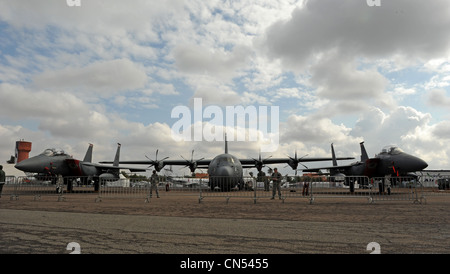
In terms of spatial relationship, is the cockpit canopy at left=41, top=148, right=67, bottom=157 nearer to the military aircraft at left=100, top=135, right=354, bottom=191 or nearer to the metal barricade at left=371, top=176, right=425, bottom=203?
the military aircraft at left=100, top=135, right=354, bottom=191

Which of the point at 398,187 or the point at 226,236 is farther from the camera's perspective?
the point at 398,187

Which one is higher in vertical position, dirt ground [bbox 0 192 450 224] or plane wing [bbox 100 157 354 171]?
plane wing [bbox 100 157 354 171]

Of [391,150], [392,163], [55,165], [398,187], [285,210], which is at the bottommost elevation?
[285,210]

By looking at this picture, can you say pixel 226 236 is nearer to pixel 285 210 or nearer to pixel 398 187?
pixel 285 210

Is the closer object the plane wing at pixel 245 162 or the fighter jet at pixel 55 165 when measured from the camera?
the fighter jet at pixel 55 165

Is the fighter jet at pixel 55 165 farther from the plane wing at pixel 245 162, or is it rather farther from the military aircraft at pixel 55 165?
the plane wing at pixel 245 162

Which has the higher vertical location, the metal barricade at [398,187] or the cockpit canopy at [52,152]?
the cockpit canopy at [52,152]

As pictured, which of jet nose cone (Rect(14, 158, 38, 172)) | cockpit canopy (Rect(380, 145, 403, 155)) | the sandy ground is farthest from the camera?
cockpit canopy (Rect(380, 145, 403, 155))

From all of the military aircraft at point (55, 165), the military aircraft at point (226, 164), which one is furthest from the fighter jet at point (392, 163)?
the military aircraft at point (55, 165)

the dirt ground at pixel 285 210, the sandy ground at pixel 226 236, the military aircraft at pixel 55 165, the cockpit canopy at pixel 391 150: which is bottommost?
the dirt ground at pixel 285 210

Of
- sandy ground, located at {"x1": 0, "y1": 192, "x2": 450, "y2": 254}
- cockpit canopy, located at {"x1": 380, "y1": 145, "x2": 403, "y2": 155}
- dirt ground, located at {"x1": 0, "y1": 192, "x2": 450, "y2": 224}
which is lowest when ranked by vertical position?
dirt ground, located at {"x1": 0, "y1": 192, "x2": 450, "y2": 224}

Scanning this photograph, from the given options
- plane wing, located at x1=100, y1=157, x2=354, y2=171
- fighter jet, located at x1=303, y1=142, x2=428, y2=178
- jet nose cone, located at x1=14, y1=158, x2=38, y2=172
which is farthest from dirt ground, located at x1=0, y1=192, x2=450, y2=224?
plane wing, located at x1=100, y1=157, x2=354, y2=171

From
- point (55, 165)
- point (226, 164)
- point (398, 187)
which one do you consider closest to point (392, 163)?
point (398, 187)
